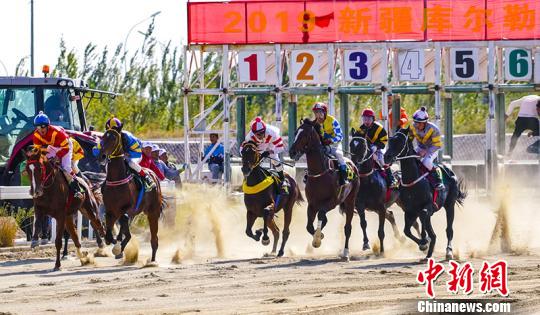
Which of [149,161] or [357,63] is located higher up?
[357,63]

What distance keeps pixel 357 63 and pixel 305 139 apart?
Result: 11.2m

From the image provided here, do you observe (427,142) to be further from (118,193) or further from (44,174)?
(44,174)

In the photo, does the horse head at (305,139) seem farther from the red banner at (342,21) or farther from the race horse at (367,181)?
the red banner at (342,21)

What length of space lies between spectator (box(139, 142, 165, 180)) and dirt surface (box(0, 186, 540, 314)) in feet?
2.39

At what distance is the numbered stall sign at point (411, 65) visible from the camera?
3123 centimetres

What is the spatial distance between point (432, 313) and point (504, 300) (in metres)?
1.38

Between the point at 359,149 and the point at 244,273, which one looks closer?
the point at 244,273

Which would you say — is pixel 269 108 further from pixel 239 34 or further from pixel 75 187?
pixel 75 187

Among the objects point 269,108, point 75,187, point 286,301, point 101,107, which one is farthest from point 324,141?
point 269,108

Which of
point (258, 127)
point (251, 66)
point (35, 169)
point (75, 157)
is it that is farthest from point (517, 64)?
point (35, 169)

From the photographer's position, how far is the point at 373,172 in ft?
71.9

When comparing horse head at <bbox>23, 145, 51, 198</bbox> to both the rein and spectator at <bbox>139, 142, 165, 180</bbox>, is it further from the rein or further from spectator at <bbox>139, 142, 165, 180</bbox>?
spectator at <bbox>139, 142, 165, 180</bbox>

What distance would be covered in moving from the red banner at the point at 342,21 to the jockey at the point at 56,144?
37.6 feet

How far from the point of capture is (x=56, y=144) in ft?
64.6
